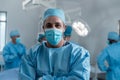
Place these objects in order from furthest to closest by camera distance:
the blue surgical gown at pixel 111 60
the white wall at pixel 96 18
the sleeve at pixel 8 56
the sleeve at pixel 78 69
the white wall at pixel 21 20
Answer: the white wall at pixel 21 20 < the sleeve at pixel 8 56 < the white wall at pixel 96 18 < the blue surgical gown at pixel 111 60 < the sleeve at pixel 78 69

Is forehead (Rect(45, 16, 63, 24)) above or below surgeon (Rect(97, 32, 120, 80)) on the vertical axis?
above

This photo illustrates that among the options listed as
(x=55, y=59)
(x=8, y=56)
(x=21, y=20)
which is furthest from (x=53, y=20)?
(x=21, y=20)

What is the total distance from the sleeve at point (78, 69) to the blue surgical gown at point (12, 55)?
2.55 metres

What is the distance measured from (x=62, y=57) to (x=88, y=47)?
2844 millimetres

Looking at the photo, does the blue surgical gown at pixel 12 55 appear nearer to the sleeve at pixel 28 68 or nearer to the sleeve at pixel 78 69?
the sleeve at pixel 28 68

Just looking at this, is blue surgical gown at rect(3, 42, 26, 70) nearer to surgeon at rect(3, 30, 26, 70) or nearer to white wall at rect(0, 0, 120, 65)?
surgeon at rect(3, 30, 26, 70)

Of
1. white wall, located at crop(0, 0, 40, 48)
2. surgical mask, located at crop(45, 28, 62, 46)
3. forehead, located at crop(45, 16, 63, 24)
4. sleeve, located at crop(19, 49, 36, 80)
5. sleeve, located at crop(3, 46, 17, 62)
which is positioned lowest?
sleeve, located at crop(3, 46, 17, 62)

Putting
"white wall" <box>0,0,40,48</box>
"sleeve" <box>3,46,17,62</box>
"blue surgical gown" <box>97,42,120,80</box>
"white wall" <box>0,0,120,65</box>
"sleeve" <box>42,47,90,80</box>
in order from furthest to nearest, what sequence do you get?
"white wall" <box>0,0,40,48</box>
"sleeve" <box>3,46,17,62</box>
"white wall" <box>0,0,120,65</box>
"blue surgical gown" <box>97,42,120,80</box>
"sleeve" <box>42,47,90,80</box>

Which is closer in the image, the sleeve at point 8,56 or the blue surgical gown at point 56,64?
the blue surgical gown at point 56,64

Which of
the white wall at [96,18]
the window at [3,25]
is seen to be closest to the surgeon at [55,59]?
the white wall at [96,18]

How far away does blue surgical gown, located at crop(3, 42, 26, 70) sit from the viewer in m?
3.92

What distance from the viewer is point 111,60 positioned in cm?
295

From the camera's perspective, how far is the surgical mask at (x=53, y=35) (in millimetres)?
1483

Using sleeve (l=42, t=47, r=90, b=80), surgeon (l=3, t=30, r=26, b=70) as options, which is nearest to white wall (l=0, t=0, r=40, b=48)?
surgeon (l=3, t=30, r=26, b=70)
